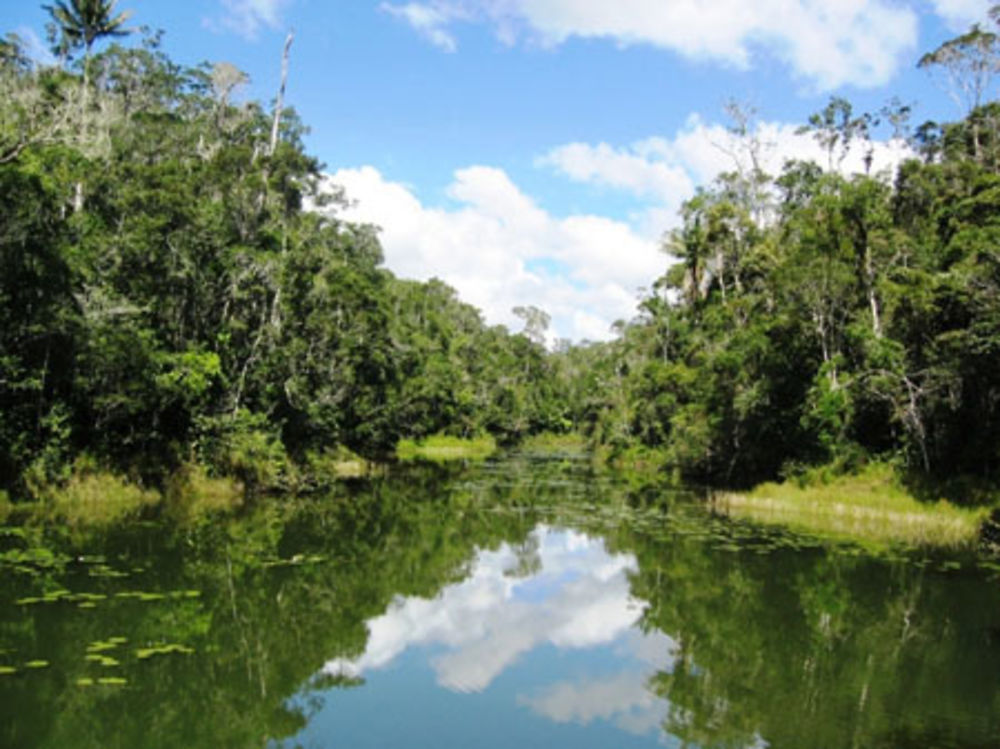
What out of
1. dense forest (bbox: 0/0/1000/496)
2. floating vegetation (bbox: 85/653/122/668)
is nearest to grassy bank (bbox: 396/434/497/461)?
dense forest (bbox: 0/0/1000/496)

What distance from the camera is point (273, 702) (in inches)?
354

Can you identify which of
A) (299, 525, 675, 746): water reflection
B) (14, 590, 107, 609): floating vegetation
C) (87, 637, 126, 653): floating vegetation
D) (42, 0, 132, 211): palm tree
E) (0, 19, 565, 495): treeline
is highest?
(42, 0, 132, 211): palm tree

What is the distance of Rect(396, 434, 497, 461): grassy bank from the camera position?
5562 centimetres

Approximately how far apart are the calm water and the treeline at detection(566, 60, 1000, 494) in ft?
19.9

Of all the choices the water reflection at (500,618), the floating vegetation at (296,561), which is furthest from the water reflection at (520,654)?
the floating vegetation at (296,561)

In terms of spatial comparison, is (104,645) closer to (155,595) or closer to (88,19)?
(155,595)

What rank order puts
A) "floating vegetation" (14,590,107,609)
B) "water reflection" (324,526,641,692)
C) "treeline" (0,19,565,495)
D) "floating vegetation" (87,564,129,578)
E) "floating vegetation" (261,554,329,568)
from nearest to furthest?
"water reflection" (324,526,641,692), "floating vegetation" (14,590,107,609), "floating vegetation" (87,564,129,578), "floating vegetation" (261,554,329,568), "treeline" (0,19,565,495)

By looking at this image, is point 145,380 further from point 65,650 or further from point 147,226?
point 65,650

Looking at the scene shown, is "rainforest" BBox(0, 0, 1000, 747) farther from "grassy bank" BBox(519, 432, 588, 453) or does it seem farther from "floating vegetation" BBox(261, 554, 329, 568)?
"grassy bank" BBox(519, 432, 588, 453)

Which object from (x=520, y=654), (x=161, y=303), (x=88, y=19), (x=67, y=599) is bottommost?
(x=520, y=654)

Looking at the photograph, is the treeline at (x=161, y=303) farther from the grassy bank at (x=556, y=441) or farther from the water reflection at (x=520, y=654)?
the grassy bank at (x=556, y=441)

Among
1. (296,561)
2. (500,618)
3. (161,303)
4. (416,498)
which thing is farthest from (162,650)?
(416,498)

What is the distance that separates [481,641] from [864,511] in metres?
16.0

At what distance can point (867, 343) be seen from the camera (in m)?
25.6
